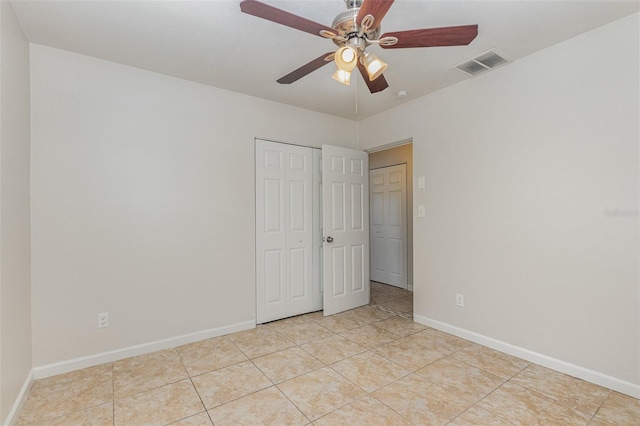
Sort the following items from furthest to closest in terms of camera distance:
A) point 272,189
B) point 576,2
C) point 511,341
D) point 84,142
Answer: point 272,189, point 511,341, point 84,142, point 576,2

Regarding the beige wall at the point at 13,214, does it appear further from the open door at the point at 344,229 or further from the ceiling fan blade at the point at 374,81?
the open door at the point at 344,229

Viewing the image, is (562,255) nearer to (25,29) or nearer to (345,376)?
(345,376)

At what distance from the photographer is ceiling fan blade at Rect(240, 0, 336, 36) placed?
4.26 feet

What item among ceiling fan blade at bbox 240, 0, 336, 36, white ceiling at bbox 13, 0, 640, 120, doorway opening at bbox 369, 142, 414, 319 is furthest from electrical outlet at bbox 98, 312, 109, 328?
doorway opening at bbox 369, 142, 414, 319

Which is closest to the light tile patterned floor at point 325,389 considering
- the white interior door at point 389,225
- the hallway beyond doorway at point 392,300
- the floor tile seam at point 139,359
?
the floor tile seam at point 139,359

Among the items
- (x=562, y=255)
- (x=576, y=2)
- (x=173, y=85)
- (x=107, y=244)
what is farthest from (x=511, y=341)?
(x=173, y=85)

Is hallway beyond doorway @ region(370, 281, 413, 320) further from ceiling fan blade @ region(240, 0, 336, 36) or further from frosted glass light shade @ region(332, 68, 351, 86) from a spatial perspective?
ceiling fan blade @ region(240, 0, 336, 36)

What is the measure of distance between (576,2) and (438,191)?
1.73 meters

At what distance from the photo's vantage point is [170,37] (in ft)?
7.15

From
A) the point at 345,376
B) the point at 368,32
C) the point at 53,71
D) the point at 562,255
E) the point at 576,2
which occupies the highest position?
the point at 576,2

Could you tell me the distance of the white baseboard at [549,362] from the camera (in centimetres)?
201

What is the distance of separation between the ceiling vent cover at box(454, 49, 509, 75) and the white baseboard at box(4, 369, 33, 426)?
3.94 meters

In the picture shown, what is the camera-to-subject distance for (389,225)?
5.21m

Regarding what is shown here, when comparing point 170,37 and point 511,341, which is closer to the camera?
point 170,37
